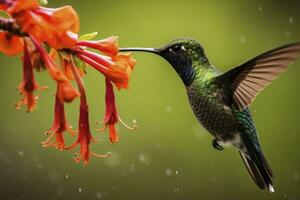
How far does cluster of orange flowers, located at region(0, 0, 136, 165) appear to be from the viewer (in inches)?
60.9

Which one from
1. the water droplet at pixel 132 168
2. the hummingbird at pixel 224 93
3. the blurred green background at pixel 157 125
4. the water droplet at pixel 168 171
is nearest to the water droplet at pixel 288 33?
the blurred green background at pixel 157 125

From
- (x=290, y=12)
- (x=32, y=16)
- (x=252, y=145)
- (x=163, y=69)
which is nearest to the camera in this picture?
(x=32, y=16)

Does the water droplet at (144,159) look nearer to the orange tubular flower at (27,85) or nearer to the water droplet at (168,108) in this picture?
the water droplet at (168,108)

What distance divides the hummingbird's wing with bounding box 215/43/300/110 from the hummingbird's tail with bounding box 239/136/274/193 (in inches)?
10.7

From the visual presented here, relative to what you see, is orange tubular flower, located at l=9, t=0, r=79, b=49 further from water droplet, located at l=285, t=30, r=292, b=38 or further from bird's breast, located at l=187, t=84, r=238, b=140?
water droplet, located at l=285, t=30, r=292, b=38

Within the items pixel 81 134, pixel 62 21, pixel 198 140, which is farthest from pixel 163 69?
pixel 62 21

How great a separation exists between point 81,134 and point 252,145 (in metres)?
1.22

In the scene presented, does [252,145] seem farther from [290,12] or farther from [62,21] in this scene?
[290,12]

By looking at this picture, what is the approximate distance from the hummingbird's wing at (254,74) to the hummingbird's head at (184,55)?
0.38ft

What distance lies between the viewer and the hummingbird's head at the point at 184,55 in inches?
103

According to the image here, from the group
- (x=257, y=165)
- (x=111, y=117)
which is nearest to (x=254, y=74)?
(x=257, y=165)

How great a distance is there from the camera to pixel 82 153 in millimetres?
1905

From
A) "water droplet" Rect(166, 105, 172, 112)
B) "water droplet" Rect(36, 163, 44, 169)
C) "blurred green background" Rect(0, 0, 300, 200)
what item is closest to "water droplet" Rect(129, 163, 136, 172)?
"blurred green background" Rect(0, 0, 300, 200)

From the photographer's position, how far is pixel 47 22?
157 centimetres
